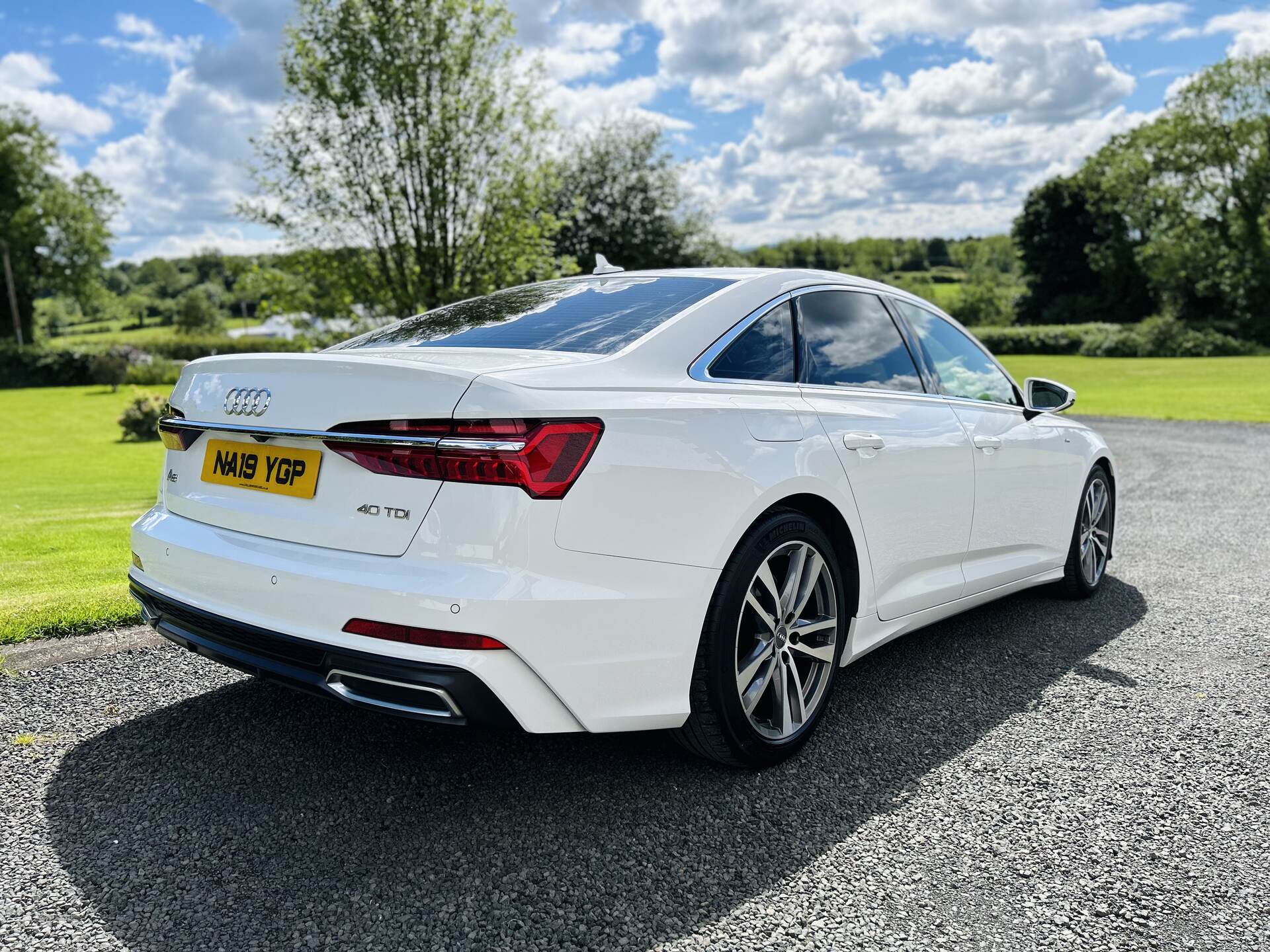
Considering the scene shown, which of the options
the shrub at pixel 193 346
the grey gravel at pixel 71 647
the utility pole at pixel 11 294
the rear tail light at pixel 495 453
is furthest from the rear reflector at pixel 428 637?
the utility pole at pixel 11 294

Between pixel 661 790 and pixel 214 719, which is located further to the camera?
pixel 214 719

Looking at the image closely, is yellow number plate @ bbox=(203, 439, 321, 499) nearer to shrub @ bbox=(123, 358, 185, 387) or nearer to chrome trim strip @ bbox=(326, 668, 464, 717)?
chrome trim strip @ bbox=(326, 668, 464, 717)

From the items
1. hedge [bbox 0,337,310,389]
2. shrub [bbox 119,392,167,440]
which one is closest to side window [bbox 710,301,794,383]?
shrub [bbox 119,392,167,440]

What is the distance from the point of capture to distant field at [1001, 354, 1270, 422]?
64.8 ft

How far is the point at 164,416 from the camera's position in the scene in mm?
3348

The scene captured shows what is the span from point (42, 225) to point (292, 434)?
70.8 metres

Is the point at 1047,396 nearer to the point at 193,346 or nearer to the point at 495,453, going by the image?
the point at 495,453

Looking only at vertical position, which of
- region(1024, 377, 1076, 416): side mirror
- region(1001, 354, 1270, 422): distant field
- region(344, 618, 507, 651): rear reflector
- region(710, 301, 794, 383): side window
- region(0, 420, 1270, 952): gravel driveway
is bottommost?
region(1001, 354, 1270, 422): distant field

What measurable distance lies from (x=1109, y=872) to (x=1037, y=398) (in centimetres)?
298

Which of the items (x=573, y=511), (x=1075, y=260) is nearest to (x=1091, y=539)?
(x=573, y=511)

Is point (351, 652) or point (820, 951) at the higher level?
point (351, 652)

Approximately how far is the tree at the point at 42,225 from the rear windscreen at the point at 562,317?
6850 cm

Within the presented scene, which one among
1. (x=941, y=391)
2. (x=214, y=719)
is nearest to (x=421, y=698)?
(x=214, y=719)

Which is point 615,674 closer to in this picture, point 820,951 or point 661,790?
point 661,790
